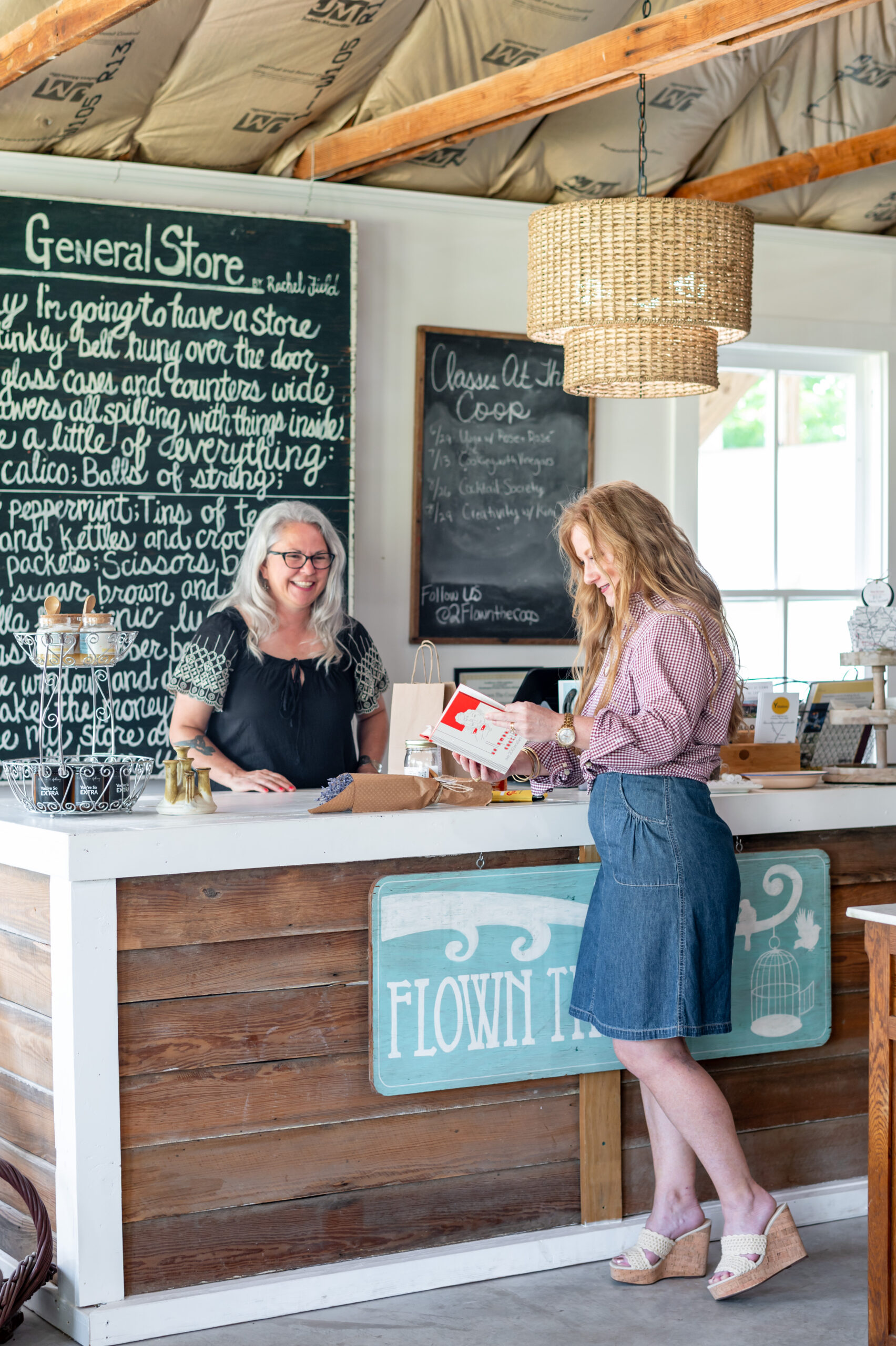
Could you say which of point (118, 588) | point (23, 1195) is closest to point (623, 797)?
point (23, 1195)

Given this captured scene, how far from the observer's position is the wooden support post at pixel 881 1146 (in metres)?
2.50

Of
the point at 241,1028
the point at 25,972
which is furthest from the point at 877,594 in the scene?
the point at 25,972

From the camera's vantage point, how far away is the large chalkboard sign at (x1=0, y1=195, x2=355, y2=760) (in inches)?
173

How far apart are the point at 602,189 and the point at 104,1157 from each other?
3.79 metres

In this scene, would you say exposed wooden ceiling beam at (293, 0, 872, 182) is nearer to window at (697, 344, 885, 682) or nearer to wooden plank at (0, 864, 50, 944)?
window at (697, 344, 885, 682)

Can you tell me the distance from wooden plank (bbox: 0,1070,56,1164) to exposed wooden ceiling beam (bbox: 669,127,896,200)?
3499mm

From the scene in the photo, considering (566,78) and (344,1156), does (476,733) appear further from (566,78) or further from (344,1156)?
(566,78)

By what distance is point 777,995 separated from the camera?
10.6 ft

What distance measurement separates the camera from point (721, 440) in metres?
5.61

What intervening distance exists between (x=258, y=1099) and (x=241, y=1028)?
0.46ft

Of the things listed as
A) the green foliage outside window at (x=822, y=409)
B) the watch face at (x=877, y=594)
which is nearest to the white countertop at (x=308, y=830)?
the watch face at (x=877, y=594)

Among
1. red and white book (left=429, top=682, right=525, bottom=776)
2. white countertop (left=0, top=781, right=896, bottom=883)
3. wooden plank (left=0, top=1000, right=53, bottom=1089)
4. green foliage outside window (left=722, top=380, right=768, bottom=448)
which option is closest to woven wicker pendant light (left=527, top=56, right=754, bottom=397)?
red and white book (left=429, top=682, right=525, bottom=776)

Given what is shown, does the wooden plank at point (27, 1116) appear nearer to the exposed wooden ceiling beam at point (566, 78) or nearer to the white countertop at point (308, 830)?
the white countertop at point (308, 830)

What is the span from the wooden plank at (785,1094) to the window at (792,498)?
2457 mm
